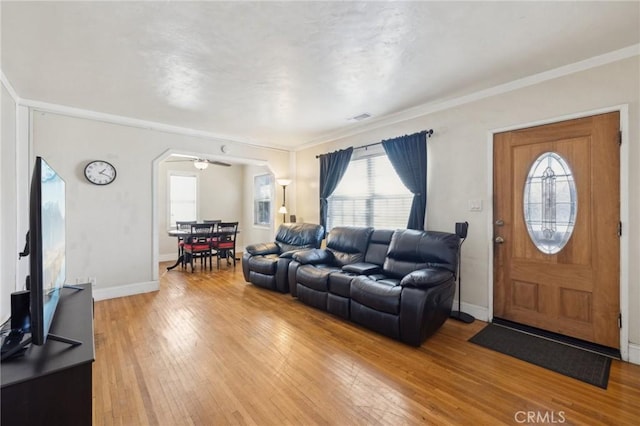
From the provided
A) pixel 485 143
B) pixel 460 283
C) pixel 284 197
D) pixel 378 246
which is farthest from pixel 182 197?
pixel 485 143

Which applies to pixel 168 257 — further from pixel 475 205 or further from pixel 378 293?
pixel 475 205

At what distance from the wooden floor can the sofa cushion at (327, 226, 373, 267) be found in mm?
977

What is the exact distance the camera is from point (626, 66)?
239cm

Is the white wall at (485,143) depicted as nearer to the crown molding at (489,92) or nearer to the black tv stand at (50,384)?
the crown molding at (489,92)

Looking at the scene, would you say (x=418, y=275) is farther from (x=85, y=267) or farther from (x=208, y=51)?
(x=85, y=267)

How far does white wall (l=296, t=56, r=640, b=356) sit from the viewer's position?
92.5 inches

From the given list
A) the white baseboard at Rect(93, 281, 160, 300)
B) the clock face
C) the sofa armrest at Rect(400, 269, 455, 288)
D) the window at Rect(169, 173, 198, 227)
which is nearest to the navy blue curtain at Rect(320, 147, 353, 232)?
the sofa armrest at Rect(400, 269, 455, 288)

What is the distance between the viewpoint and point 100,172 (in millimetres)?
3904

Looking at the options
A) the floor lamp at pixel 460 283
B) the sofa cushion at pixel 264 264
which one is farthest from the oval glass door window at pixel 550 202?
the sofa cushion at pixel 264 264

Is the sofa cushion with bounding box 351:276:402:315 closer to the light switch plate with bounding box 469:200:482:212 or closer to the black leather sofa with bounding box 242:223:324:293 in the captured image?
the light switch plate with bounding box 469:200:482:212

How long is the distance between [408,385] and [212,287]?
134 inches

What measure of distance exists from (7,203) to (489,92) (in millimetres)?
5122

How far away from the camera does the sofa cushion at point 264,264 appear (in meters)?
4.22

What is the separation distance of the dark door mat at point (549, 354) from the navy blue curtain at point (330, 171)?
2.96 meters
